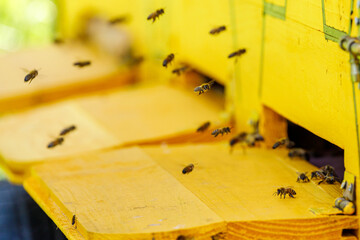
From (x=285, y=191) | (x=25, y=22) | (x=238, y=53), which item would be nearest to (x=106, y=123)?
(x=238, y=53)

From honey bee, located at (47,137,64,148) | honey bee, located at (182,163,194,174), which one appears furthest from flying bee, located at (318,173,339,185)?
honey bee, located at (47,137,64,148)

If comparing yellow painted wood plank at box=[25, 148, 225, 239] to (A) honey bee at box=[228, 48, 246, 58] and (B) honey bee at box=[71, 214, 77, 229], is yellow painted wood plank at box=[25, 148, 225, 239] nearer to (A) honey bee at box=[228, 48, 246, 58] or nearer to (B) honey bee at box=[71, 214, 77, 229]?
(B) honey bee at box=[71, 214, 77, 229]

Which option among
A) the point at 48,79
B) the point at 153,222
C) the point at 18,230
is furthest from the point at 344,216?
the point at 48,79

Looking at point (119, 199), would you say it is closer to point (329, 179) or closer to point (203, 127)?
point (329, 179)

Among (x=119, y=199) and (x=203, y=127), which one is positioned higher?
(x=203, y=127)

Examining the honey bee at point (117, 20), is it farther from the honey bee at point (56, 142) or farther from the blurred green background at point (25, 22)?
the blurred green background at point (25, 22)
